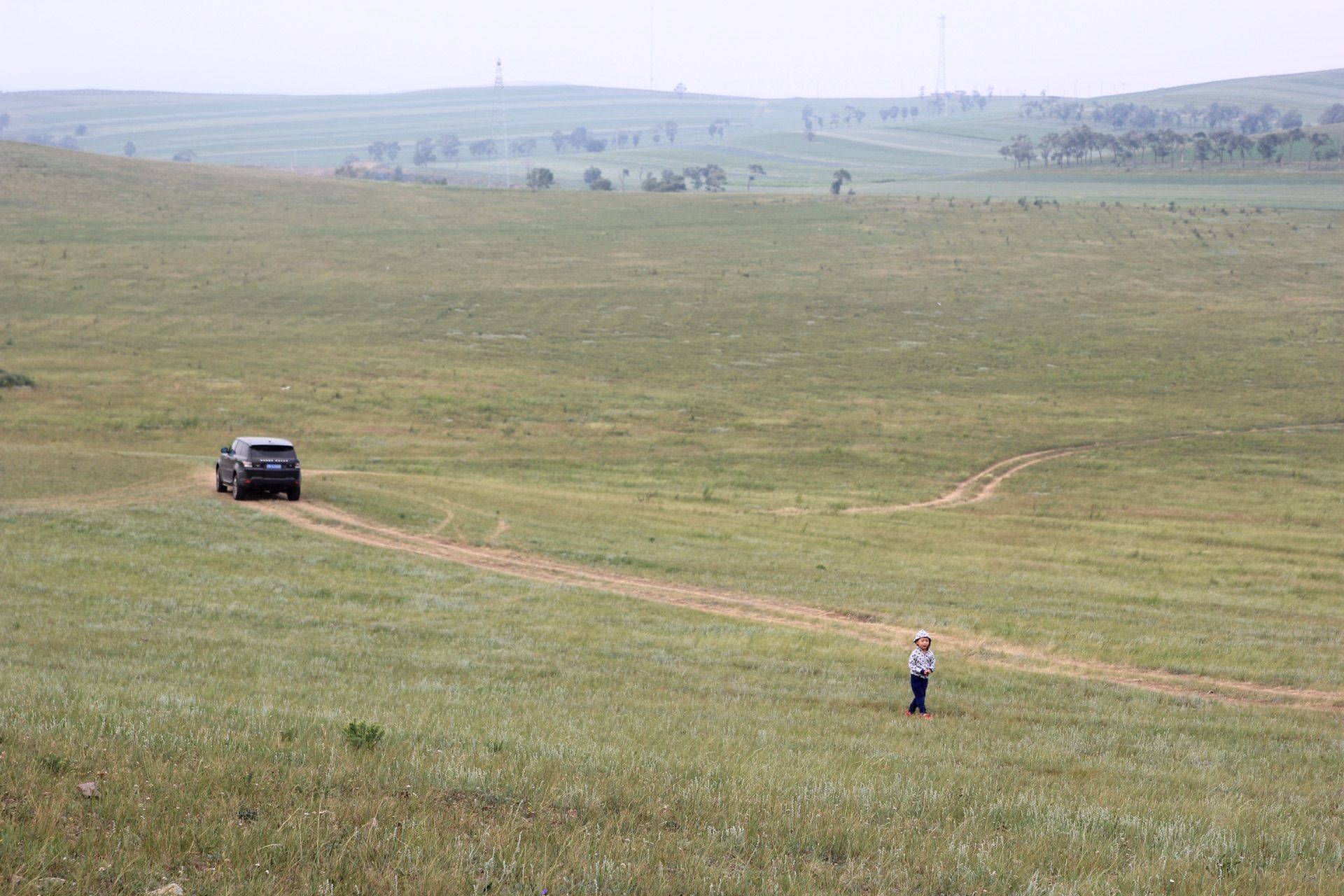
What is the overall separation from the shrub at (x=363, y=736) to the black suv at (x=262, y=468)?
29068 mm

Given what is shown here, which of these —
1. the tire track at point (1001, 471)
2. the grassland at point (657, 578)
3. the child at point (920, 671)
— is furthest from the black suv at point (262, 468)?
the child at point (920, 671)

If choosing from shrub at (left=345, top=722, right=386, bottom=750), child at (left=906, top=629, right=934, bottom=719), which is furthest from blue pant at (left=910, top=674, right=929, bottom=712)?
shrub at (left=345, top=722, right=386, bottom=750)

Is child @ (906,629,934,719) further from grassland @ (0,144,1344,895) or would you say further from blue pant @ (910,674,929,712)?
grassland @ (0,144,1344,895)

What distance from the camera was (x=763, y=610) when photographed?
26750 millimetres

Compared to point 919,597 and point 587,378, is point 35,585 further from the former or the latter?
point 587,378

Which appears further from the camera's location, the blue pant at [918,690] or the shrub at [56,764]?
the blue pant at [918,690]

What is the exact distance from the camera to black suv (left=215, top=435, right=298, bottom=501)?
37.4 metres

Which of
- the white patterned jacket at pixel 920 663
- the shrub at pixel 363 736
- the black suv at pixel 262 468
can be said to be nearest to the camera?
the shrub at pixel 363 736

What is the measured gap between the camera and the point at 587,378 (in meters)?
78.6

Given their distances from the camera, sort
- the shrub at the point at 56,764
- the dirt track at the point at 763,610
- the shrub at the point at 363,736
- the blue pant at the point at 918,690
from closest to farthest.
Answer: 1. the shrub at the point at 56,764
2. the shrub at the point at 363,736
3. the blue pant at the point at 918,690
4. the dirt track at the point at 763,610

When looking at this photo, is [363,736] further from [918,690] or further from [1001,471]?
[1001,471]

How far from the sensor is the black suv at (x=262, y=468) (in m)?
37.4

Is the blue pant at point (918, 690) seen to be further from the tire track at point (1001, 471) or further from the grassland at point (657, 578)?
the tire track at point (1001, 471)

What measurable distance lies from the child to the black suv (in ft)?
88.9
